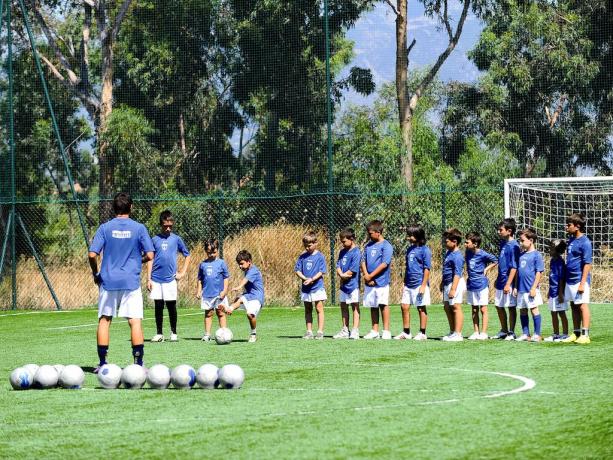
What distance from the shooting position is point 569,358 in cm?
1288

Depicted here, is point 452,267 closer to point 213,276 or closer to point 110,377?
point 213,276

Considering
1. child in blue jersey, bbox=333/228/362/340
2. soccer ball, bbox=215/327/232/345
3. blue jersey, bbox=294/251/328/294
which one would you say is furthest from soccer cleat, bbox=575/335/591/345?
soccer ball, bbox=215/327/232/345

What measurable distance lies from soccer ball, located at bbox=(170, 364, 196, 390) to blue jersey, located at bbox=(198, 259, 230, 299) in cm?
628

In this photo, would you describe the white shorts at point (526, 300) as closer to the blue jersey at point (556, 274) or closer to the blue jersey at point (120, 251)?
the blue jersey at point (556, 274)

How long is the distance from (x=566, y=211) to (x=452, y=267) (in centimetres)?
1201

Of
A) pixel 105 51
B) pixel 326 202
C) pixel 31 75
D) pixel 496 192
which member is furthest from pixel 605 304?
pixel 31 75

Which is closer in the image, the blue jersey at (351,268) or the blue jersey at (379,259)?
the blue jersey at (379,259)

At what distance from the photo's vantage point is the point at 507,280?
16047 millimetres

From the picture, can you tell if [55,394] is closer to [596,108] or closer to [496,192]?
[496,192]

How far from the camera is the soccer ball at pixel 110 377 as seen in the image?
34.8ft

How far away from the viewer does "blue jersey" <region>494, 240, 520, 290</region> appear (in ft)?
52.2

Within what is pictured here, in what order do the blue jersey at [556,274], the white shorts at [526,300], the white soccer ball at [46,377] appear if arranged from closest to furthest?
the white soccer ball at [46,377]
the blue jersey at [556,274]
the white shorts at [526,300]

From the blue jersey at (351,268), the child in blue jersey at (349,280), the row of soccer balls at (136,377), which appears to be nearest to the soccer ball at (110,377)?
the row of soccer balls at (136,377)

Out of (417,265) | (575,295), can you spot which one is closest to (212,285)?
(417,265)
